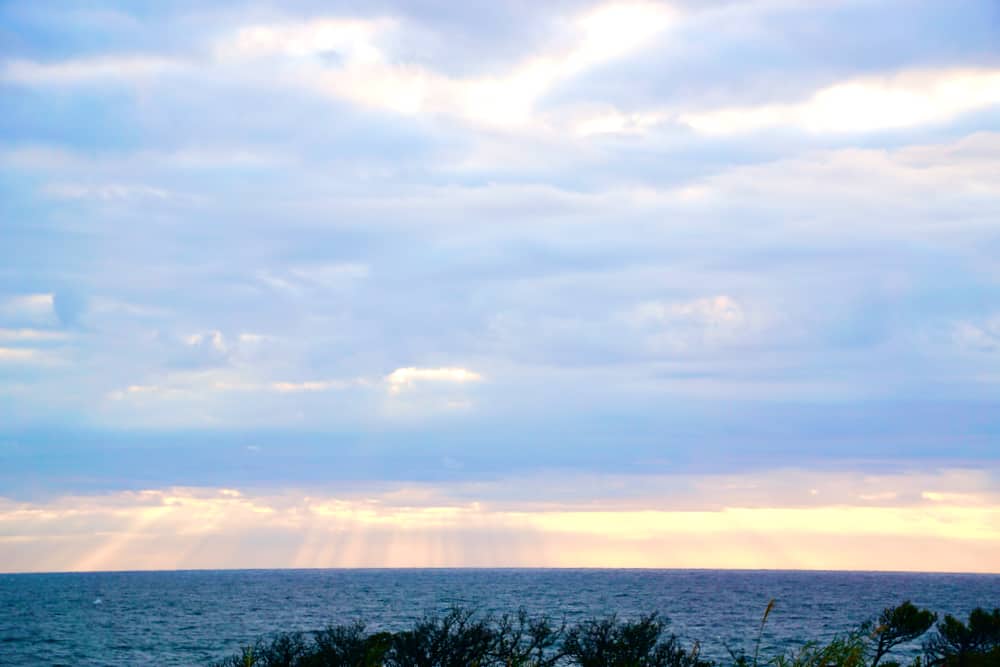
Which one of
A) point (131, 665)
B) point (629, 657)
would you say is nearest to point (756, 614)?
point (131, 665)

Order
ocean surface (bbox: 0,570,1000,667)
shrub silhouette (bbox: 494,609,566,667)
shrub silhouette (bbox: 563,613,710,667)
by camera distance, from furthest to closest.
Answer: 1. ocean surface (bbox: 0,570,1000,667)
2. shrub silhouette (bbox: 563,613,710,667)
3. shrub silhouette (bbox: 494,609,566,667)

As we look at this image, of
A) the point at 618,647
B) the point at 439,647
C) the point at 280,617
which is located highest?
the point at 439,647

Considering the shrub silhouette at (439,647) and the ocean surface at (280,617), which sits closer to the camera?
the shrub silhouette at (439,647)

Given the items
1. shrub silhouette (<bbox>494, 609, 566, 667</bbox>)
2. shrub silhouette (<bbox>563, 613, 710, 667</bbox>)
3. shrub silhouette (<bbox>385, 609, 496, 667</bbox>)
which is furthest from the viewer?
shrub silhouette (<bbox>385, 609, 496, 667</bbox>)

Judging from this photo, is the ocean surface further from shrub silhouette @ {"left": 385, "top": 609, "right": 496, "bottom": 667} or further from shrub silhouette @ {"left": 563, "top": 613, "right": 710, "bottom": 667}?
shrub silhouette @ {"left": 385, "top": 609, "right": 496, "bottom": 667}

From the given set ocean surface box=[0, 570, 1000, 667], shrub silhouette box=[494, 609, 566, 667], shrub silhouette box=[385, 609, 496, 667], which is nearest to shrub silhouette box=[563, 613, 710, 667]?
shrub silhouette box=[494, 609, 566, 667]

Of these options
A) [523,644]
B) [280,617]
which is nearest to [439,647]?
[523,644]

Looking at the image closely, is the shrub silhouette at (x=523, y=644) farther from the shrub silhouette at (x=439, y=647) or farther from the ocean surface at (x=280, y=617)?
the ocean surface at (x=280, y=617)

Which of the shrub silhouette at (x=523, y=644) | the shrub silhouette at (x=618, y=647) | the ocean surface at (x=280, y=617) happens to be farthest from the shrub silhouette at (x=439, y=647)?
the ocean surface at (x=280, y=617)

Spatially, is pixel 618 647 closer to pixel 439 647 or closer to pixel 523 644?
pixel 439 647

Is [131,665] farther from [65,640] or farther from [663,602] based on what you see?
[663,602]

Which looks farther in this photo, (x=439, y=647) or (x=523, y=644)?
(x=523, y=644)

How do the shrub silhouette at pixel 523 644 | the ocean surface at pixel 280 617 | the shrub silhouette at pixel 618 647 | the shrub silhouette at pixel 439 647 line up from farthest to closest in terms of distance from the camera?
the ocean surface at pixel 280 617, the shrub silhouette at pixel 439 647, the shrub silhouette at pixel 618 647, the shrub silhouette at pixel 523 644

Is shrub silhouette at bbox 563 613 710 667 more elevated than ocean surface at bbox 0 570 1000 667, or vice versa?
shrub silhouette at bbox 563 613 710 667
